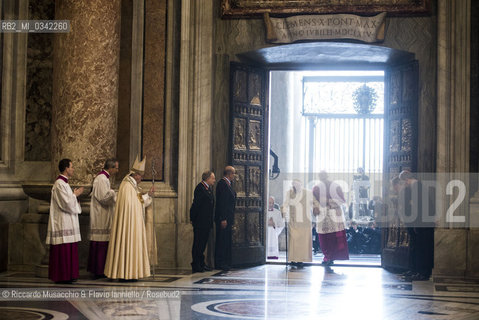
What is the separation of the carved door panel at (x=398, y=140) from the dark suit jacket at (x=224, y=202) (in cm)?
248

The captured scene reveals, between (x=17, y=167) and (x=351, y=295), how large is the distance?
543 cm

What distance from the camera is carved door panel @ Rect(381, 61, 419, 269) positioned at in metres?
12.1

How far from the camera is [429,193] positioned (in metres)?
11.4

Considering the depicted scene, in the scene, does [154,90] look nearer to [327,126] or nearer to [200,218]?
[200,218]

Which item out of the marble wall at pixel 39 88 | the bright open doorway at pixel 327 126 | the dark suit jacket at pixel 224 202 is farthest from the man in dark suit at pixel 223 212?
the bright open doorway at pixel 327 126

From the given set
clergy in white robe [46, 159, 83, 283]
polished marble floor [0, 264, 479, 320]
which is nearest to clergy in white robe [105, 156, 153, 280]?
polished marble floor [0, 264, 479, 320]

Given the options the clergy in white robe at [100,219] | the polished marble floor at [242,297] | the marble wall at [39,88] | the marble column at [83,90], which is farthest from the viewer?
the marble wall at [39,88]

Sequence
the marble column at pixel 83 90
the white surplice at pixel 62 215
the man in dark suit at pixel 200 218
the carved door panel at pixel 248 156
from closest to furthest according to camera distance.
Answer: the white surplice at pixel 62 215 < the marble column at pixel 83 90 < the man in dark suit at pixel 200 218 < the carved door panel at pixel 248 156

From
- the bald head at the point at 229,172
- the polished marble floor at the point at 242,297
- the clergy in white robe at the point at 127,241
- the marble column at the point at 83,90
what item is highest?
the marble column at the point at 83,90

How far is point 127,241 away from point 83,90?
2289 mm

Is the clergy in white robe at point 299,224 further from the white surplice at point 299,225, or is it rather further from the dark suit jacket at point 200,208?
the dark suit jacket at point 200,208

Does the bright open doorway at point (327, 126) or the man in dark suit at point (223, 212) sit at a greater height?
the bright open doorway at point (327, 126)

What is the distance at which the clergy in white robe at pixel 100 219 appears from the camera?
402 inches

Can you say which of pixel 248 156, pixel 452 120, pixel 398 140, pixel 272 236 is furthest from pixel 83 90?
pixel 272 236
